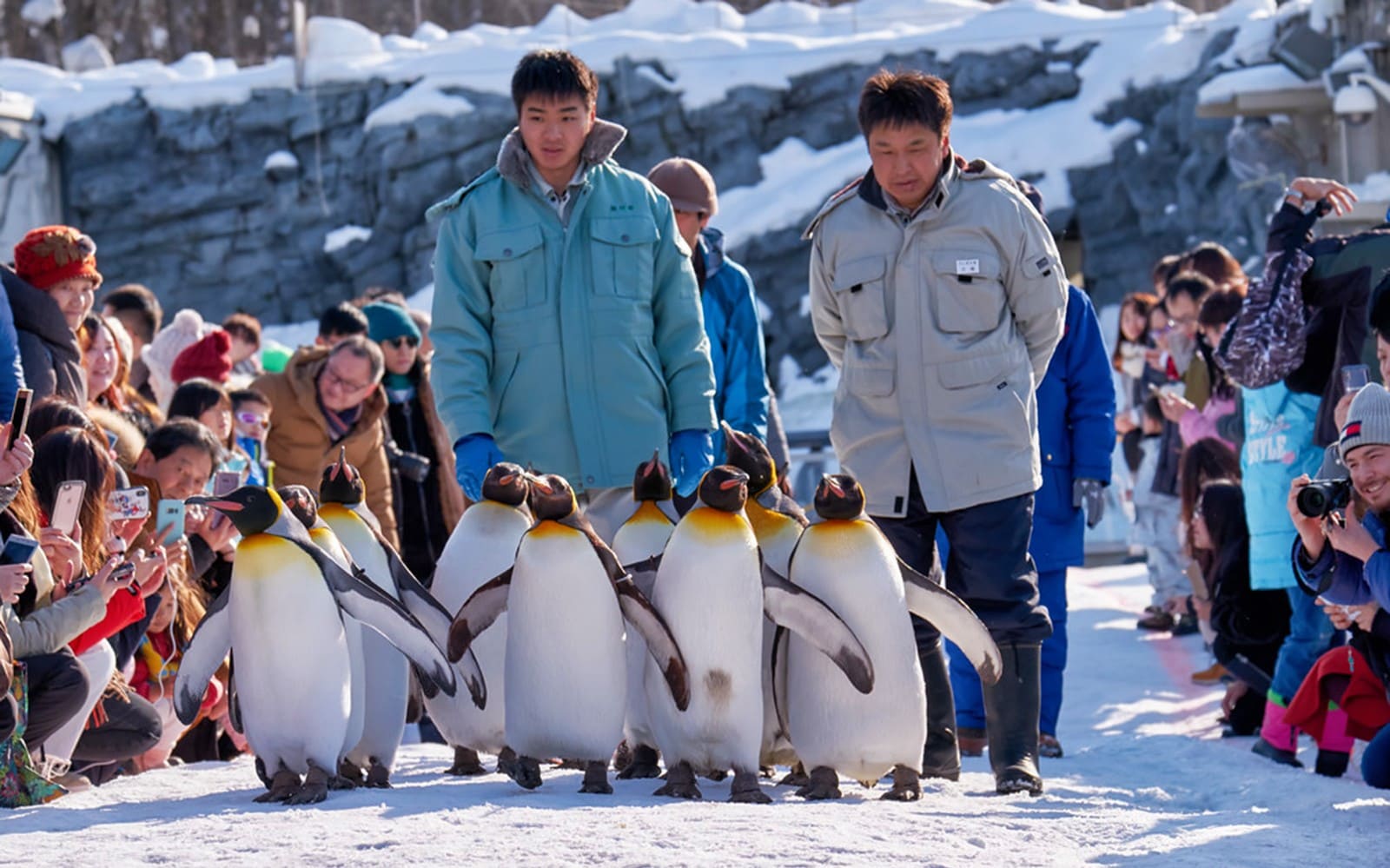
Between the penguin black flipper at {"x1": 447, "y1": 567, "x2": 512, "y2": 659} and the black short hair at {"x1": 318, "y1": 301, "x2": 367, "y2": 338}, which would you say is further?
the black short hair at {"x1": 318, "y1": 301, "x2": 367, "y2": 338}

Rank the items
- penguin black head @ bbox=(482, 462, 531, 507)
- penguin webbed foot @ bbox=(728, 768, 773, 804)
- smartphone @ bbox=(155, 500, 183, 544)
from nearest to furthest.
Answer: penguin webbed foot @ bbox=(728, 768, 773, 804)
penguin black head @ bbox=(482, 462, 531, 507)
smartphone @ bbox=(155, 500, 183, 544)

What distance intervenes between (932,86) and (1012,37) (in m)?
22.0

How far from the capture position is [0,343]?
4.77m

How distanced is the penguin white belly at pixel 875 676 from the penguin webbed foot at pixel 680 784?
293mm

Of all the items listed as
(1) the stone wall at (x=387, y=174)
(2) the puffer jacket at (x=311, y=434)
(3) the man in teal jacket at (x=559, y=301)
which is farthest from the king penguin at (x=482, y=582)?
(1) the stone wall at (x=387, y=174)

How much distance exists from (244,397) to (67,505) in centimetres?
236

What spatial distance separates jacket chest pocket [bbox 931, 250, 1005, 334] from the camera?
4.28 metres

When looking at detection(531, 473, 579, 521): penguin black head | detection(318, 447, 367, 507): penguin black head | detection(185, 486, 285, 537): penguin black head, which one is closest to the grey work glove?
detection(531, 473, 579, 521): penguin black head

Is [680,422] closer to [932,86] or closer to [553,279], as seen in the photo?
[553,279]

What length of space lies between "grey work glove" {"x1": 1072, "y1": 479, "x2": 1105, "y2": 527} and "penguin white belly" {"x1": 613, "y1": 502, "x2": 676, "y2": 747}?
5.43ft

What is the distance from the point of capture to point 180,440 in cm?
552

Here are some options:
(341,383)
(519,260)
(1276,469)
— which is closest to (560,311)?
(519,260)

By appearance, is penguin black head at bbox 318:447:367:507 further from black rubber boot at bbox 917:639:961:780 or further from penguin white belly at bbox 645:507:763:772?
black rubber boot at bbox 917:639:961:780

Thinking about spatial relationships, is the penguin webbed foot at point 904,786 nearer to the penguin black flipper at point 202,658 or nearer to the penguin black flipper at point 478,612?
the penguin black flipper at point 478,612
